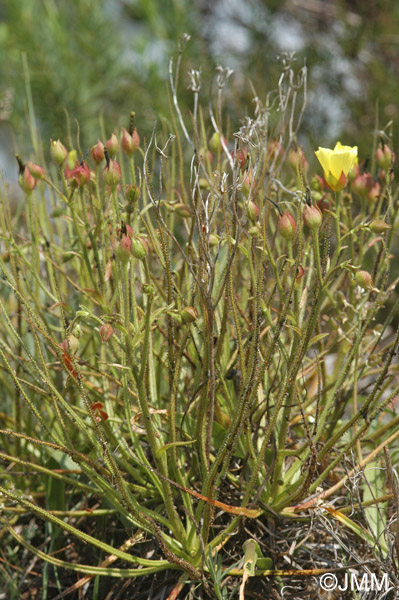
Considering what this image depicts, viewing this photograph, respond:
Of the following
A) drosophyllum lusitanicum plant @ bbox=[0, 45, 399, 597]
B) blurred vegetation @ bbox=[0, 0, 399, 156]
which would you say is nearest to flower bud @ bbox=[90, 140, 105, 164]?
drosophyllum lusitanicum plant @ bbox=[0, 45, 399, 597]

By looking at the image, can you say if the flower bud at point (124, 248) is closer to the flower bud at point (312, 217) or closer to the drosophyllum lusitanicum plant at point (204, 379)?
the drosophyllum lusitanicum plant at point (204, 379)

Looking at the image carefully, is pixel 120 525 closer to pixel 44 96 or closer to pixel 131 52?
pixel 44 96

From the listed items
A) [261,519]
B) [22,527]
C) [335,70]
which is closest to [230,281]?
[261,519]

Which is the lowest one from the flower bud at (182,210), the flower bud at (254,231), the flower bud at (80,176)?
the flower bud at (182,210)

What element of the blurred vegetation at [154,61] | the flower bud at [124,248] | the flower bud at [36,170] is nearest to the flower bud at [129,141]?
the flower bud at [36,170]

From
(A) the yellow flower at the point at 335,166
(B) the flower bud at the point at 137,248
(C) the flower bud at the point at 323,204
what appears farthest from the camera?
(C) the flower bud at the point at 323,204

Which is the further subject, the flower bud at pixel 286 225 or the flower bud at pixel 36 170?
the flower bud at pixel 36 170

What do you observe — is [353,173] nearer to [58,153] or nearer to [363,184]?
[363,184]

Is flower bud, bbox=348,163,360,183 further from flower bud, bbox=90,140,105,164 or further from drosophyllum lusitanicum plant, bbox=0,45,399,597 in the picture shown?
flower bud, bbox=90,140,105,164
